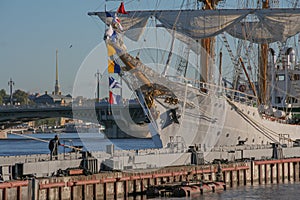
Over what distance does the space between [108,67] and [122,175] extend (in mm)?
11568

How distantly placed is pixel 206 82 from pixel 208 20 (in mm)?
4958

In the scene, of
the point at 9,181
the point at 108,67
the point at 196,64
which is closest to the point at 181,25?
the point at 196,64

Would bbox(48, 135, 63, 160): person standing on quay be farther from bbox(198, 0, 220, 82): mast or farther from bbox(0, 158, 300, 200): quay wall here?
bbox(198, 0, 220, 82): mast

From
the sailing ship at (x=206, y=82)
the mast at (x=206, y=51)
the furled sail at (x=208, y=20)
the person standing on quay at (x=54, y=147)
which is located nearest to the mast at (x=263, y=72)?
the sailing ship at (x=206, y=82)

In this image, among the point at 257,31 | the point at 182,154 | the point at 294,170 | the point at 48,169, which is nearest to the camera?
the point at 48,169

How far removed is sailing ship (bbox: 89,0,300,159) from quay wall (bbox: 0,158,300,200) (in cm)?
342

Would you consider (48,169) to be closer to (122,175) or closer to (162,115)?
(122,175)

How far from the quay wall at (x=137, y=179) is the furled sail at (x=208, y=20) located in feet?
49.2

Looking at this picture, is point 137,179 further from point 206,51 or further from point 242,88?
point 242,88

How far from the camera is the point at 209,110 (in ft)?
201

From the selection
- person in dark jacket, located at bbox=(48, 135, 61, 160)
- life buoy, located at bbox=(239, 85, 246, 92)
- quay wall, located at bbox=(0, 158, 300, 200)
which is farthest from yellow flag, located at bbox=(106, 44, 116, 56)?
life buoy, located at bbox=(239, 85, 246, 92)

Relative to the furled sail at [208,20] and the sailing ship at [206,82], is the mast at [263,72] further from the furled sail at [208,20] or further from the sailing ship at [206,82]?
the furled sail at [208,20]

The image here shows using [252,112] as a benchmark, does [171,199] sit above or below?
below

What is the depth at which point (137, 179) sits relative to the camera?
41.8 meters
